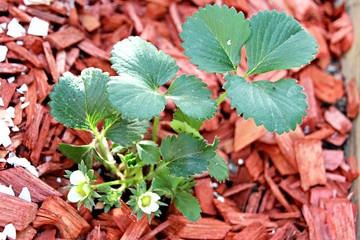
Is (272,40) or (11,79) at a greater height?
(272,40)

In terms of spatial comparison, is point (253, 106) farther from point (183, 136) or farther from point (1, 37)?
point (1, 37)

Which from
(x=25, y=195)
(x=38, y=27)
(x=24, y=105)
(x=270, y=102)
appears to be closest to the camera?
(x=270, y=102)

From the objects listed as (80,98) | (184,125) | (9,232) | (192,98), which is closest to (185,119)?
(184,125)

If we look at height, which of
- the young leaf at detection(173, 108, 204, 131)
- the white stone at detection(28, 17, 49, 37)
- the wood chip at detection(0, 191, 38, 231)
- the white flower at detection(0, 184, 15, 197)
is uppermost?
the white stone at detection(28, 17, 49, 37)

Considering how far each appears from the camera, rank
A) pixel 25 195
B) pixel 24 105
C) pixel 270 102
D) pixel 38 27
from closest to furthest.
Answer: pixel 270 102 → pixel 25 195 → pixel 24 105 → pixel 38 27

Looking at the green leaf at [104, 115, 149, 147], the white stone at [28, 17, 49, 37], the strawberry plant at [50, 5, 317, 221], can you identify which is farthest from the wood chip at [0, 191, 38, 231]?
the white stone at [28, 17, 49, 37]

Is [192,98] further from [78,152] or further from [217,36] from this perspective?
[78,152]

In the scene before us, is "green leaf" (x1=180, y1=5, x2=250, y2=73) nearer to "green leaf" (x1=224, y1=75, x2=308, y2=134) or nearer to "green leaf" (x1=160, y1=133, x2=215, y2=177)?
"green leaf" (x1=224, y1=75, x2=308, y2=134)
